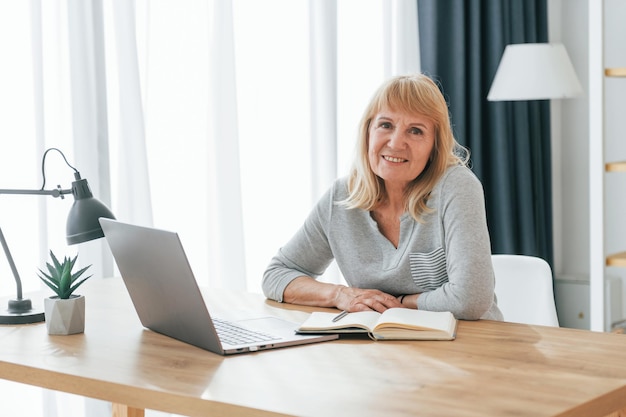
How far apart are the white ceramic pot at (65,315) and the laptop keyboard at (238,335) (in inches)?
11.2

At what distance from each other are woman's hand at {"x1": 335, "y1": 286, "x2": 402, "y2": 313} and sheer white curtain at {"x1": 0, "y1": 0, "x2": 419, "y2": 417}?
3.09 ft

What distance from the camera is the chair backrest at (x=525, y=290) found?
247cm

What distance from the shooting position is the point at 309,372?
143 cm

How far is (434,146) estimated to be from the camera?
224cm

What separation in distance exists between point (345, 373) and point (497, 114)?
2.89 meters

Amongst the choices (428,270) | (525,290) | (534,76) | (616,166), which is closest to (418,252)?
(428,270)

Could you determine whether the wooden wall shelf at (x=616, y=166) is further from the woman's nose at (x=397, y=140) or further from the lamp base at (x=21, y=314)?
the lamp base at (x=21, y=314)

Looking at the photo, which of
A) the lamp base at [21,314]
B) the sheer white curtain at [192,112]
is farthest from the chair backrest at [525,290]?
the lamp base at [21,314]

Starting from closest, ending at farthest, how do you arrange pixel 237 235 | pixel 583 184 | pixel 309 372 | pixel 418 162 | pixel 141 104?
pixel 309 372, pixel 418 162, pixel 141 104, pixel 237 235, pixel 583 184

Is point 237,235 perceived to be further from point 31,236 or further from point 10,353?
point 10,353

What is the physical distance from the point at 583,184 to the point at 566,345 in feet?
10.0

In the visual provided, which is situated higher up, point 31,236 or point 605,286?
point 31,236

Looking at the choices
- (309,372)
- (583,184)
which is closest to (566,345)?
(309,372)

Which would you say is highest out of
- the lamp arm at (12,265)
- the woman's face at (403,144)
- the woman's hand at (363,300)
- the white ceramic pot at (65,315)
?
the woman's face at (403,144)
